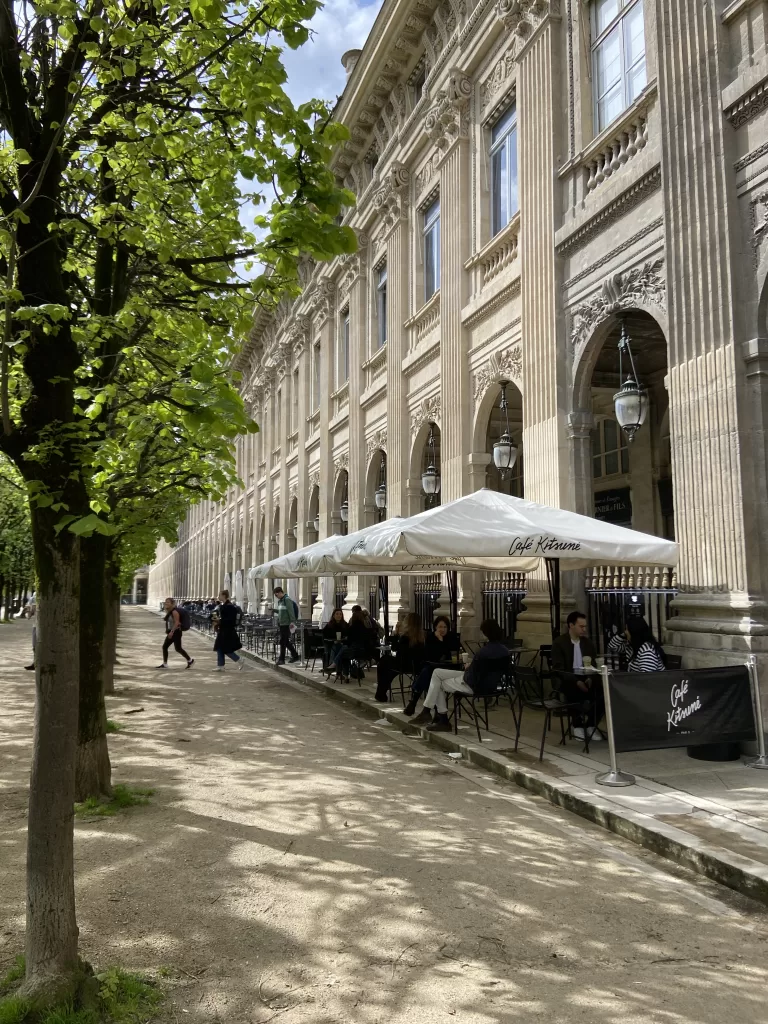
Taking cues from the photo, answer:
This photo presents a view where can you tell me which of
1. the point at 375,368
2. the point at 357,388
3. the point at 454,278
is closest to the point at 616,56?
the point at 454,278

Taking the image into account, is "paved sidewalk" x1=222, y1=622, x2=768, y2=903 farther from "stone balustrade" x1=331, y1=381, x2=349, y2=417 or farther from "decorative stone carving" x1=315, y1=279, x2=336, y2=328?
"decorative stone carving" x1=315, y1=279, x2=336, y2=328

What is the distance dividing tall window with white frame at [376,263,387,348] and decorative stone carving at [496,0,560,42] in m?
8.51

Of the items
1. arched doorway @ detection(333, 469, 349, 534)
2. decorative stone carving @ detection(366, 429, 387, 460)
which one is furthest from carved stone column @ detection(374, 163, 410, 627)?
arched doorway @ detection(333, 469, 349, 534)

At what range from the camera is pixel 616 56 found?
11781 millimetres

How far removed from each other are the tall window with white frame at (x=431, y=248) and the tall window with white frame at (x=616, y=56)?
21.3ft

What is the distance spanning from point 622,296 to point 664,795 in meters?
6.79

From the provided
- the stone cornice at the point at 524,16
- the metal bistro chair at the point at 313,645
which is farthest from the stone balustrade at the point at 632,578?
the stone cornice at the point at 524,16

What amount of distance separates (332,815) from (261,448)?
34105 millimetres

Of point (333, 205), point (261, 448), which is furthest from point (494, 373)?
point (261, 448)

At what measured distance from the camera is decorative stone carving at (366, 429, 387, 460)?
21.3 m

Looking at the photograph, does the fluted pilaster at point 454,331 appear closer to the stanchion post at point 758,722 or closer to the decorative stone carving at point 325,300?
the stanchion post at point 758,722

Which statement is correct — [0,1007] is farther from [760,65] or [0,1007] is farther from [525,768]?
[760,65]

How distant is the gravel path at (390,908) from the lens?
11.4 ft

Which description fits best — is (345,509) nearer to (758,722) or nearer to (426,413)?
(426,413)
